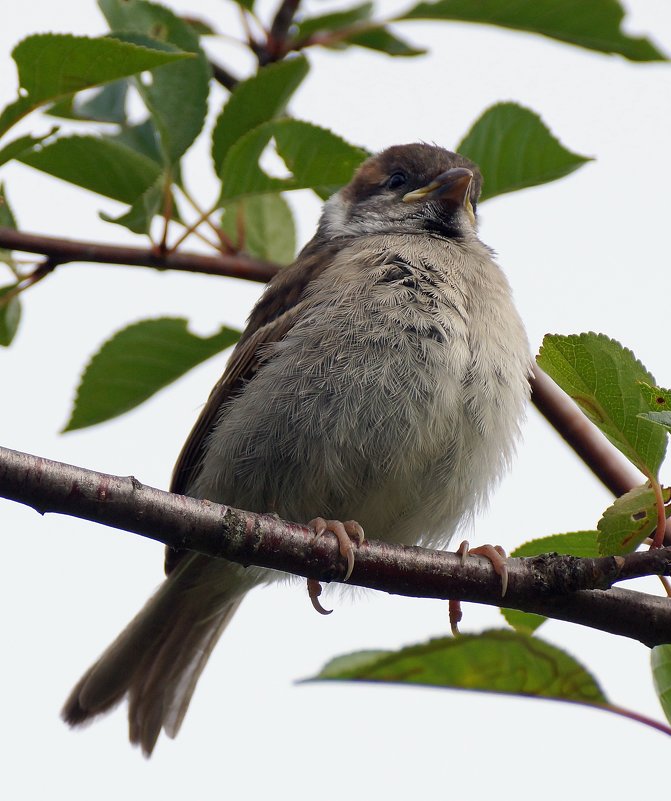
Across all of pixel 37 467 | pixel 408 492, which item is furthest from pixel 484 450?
pixel 37 467

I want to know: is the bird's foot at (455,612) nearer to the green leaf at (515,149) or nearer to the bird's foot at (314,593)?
the bird's foot at (314,593)

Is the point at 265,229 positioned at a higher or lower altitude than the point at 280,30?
lower

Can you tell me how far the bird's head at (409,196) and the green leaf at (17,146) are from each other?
2.02 m

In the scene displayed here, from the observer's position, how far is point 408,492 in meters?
3.65

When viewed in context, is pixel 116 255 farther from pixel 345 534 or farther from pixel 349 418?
pixel 345 534

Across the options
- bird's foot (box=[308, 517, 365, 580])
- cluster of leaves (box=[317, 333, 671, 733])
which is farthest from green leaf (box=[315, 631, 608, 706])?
bird's foot (box=[308, 517, 365, 580])

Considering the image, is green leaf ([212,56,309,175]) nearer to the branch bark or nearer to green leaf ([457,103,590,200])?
the branch bark

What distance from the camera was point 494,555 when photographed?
9.05ft

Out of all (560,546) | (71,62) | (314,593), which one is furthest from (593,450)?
(71,62)

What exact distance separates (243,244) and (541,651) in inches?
71.1

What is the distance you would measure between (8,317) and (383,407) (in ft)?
4.21

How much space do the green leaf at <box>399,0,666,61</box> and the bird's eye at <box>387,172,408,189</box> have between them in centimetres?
150

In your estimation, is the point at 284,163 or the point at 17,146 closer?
the point at 17,146

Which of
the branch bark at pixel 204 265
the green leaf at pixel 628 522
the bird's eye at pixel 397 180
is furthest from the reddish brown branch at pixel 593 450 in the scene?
the bird's eye at pixel 397 180
